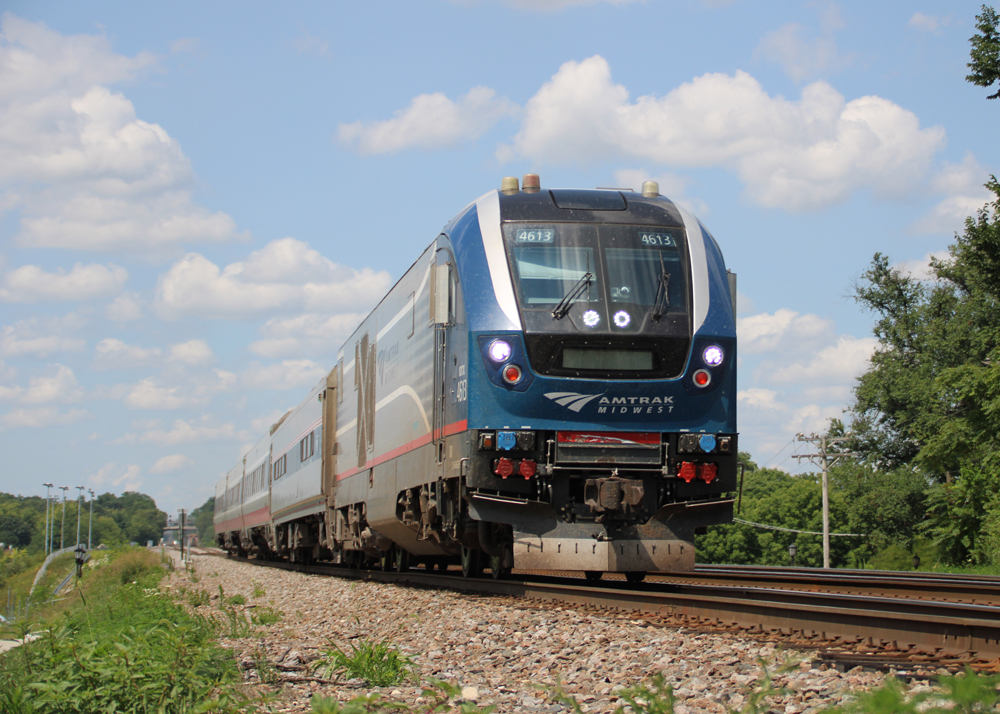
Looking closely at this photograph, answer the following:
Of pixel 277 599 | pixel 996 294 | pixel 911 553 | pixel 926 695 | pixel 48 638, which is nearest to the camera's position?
pixel 926 695

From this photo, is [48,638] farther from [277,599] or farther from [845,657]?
[277,599]

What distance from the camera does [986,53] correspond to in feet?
75.6

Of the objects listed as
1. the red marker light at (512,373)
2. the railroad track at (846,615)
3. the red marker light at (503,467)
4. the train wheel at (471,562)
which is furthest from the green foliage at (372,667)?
the train wheel at (471,562)

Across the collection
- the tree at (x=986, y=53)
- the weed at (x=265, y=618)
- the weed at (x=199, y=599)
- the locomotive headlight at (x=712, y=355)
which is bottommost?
the weed at (x=199, y=599)

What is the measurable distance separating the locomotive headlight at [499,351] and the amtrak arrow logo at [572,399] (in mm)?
507

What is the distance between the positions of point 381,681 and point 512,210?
5.46 m

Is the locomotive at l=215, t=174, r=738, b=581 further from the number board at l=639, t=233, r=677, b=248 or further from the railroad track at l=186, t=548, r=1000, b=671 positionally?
the railroad track at l=186, t=548, r=1000, b=671

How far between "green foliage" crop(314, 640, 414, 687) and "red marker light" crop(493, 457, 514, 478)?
3.14m

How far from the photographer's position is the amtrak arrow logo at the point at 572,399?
899 centimetres

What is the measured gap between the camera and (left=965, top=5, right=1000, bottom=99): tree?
22.9 metres

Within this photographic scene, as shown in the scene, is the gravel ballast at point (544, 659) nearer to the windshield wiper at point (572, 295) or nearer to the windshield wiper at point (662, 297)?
the windshield wiper at point (572, 295)

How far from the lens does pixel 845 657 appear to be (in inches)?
198

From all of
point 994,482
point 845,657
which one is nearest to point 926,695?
point 845,657

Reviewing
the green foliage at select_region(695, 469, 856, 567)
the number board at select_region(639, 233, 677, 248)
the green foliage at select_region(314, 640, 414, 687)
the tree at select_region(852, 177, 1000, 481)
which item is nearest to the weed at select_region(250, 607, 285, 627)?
the green foliage at select_region(314, 640, 414, 687)
